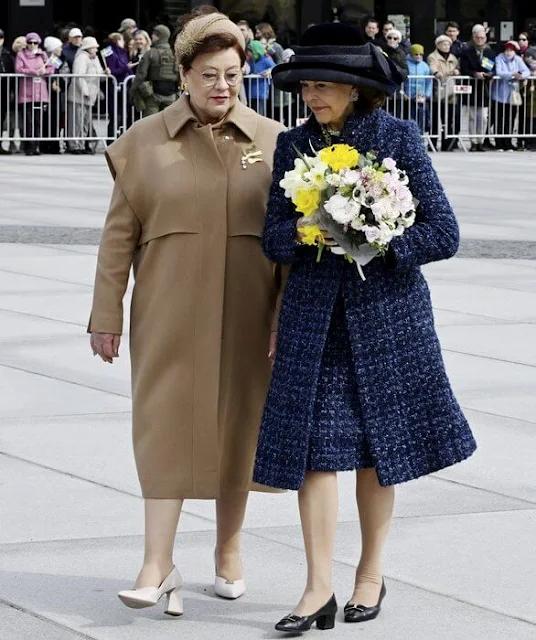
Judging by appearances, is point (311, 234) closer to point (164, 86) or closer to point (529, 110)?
point (164, 86)

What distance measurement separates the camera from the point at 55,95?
22812 mm

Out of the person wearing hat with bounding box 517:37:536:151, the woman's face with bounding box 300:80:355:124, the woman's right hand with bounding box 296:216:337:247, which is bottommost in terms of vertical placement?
the person wearing hat with bounding box 517:37:536:151

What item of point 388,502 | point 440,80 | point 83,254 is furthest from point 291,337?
point 440,80

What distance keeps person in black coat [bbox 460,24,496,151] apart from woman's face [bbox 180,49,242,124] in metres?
20.4

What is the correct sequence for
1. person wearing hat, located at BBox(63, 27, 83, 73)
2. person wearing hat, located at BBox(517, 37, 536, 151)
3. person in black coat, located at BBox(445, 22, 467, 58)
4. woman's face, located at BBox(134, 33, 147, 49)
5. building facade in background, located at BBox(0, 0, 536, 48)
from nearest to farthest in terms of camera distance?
person wearing hat, located at BBox(63, 27, 83, 73), woman's face, located at BBox(134, 33, 147, 49), person in black coat, located at BBox(445, 22, 467, 58), person wearing hat, located at BBox(517, 37, 536, 151), building facade in background, located at BBox(0, 0, 536, 48)

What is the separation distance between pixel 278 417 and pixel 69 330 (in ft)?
16.5

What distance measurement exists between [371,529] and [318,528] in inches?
8.0

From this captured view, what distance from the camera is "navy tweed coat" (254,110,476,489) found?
174 inches

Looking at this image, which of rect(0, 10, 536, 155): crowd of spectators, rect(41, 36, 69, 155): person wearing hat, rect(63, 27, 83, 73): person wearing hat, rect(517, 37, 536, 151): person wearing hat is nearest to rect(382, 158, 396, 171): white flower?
rect(0, 10, 536, 155): crowd of spectators

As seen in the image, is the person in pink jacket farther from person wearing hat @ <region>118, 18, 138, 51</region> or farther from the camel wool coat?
the camel wool coat

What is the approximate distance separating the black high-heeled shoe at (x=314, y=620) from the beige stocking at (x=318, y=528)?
2 cm

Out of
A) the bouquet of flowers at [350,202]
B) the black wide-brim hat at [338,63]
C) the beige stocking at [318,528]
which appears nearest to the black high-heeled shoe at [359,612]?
the beige stocking at [318,528]

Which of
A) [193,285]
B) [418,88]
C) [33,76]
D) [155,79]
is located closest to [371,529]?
[193,285]

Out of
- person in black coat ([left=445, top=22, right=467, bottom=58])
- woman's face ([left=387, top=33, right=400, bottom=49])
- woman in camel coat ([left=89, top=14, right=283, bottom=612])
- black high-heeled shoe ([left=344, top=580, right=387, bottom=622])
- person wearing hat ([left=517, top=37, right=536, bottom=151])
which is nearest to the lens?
black high-heeled shoe ([left=344, top=580, right=387, bottom=622])
